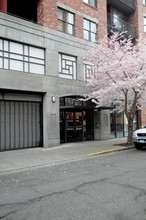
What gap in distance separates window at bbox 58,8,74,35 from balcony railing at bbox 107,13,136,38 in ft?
16.9

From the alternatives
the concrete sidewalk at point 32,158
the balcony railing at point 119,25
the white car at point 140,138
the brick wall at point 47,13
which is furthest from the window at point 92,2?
the concrete sidewalk at point 32,158

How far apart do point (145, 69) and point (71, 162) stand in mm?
7292

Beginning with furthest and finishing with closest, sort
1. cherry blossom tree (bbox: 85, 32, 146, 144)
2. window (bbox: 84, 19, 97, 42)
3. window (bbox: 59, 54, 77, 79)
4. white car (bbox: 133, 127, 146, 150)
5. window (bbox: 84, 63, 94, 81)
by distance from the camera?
1. window (bbox: 84, 19, 97, 42)
2. window (bbox: 84, 63, 94, 81)
3. window (bbox: 59, 54, 77, 79)
4. cherry blossom tree (bbox: 85, 32, 146, 144)
5. white car (bbox: 133, 127, 146, 150)

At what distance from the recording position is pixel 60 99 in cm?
1658

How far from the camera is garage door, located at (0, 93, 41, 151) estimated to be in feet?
44.5

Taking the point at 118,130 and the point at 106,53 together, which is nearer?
the point at 106,53

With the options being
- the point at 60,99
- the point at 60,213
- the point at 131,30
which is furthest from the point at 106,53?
the point at 60,213

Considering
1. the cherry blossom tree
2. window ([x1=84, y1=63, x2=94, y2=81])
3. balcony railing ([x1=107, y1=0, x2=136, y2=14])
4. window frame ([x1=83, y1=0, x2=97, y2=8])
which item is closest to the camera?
the cherry blossom tree

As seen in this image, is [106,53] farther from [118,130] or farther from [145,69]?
[118,130]

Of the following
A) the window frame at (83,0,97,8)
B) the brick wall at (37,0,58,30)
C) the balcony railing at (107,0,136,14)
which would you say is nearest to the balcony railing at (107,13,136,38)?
the balcony railing at (107,0,136,14)

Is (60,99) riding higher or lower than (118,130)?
higher

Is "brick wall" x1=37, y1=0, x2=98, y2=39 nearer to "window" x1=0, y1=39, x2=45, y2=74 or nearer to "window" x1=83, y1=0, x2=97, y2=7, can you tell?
"window" x1=83, y1=0, x2=97, y2=7

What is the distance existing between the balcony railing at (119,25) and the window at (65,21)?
5.14 metres

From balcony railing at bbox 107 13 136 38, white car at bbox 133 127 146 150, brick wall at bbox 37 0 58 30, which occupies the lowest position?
white car at bbox 133 127 146 150
